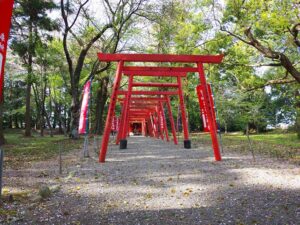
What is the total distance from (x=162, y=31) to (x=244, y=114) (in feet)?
66.4

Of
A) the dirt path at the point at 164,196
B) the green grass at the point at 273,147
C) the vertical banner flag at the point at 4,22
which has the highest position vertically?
the vertical banner flag at the point at 4,22

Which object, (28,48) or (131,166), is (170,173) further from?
(28,48)

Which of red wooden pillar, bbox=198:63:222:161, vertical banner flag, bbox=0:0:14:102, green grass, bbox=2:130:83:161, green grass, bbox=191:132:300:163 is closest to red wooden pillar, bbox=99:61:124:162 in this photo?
green grass, bbox=2:130:83:161

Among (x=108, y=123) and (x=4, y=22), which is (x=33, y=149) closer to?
(x=108, y=123)

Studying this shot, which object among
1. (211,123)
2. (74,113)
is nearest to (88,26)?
(74,113)

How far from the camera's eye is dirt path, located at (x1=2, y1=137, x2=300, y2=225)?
12.8 ft

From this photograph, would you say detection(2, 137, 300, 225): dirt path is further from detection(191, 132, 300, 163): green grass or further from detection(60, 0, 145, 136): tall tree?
detection(60, 0, 145, 136): tall tree

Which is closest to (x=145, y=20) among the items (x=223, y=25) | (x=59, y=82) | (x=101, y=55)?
(x=223, y=25)

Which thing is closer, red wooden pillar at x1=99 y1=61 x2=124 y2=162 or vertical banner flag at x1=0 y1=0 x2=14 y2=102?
vertical banner flag at x1=0 y1=0 x2=14 y2=102

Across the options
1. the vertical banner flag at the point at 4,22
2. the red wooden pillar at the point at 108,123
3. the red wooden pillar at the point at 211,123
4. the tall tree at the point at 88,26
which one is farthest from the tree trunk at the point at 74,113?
the vertical banner flag at the point at 4,22

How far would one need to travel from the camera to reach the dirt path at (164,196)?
3900mm

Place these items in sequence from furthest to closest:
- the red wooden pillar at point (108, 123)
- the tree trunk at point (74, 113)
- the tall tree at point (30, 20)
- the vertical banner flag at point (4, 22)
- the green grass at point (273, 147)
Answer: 1. the tree trunk at point (74, 113)
2. the tall tree at point (30, 20)
3. the green grass at point (273, 147)
4. the red wooden pillar at point (108, 123)
5. the vertical banner flag at point (4, 22)

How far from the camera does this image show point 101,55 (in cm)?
952

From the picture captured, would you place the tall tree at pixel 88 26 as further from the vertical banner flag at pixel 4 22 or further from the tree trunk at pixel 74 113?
the vertical banner flag at pixel 4 22
